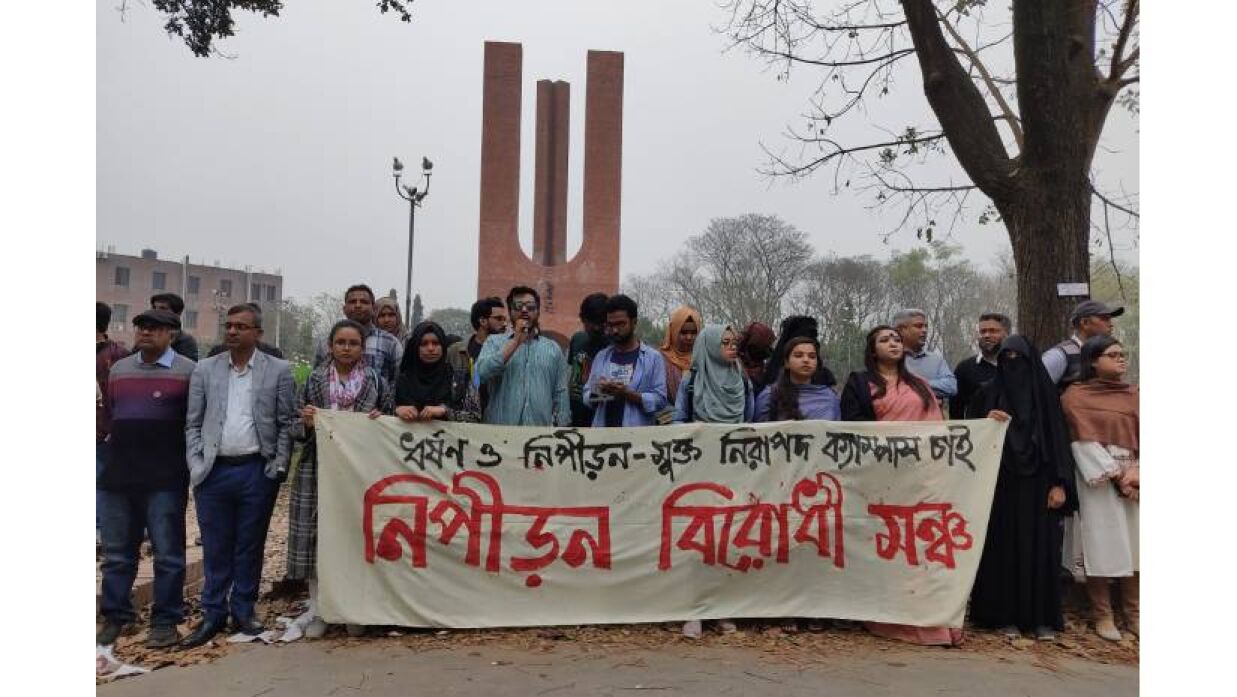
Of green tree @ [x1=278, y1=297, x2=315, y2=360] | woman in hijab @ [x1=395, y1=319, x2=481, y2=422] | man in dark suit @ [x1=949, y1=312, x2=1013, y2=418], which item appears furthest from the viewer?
green tree @ [x1=278, y1=297, x2=315, y2=360]

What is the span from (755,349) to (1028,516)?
172 cm

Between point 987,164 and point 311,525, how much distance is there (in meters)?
5.08

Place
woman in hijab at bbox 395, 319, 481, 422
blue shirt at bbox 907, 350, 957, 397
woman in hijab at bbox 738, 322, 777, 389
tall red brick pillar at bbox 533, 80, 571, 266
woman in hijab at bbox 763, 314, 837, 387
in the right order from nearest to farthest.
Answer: woman in hijab at bbox 395, 319, 481, 422, woman in hijab at bbox 763, 314, 837, 387, woman in hijab at bbox 738, 322, 777, 389, blue shirt at bbox 907, 350, 957, 397, tall red brick pillar at bbox 533, 80, 571, 266

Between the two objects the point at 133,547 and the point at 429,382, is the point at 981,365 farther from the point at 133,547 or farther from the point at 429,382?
the point at 133,547

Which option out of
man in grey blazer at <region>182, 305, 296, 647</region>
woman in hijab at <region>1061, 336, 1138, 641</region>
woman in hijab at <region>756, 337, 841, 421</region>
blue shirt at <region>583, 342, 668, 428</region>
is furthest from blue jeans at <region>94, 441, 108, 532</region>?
woman in hijab at <region>1061, 336, 1138, 641</region>

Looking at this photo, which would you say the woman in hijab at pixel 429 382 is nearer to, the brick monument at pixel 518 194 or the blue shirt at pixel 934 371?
the blue shirt at pixel 934 371

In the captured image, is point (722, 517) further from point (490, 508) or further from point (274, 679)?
point (274, 679)

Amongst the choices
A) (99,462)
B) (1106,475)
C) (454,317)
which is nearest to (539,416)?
(99,462)

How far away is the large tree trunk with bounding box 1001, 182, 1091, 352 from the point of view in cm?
562

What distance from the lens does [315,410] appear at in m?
4.15

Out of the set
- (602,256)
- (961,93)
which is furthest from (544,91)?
(961,93)

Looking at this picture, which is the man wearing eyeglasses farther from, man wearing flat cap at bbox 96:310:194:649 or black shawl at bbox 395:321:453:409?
man wearing flat cap at bbox 96:310:194:649

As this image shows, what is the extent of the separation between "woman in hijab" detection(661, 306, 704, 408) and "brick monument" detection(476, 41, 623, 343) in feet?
69.6

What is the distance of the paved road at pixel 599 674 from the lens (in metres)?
3.49
